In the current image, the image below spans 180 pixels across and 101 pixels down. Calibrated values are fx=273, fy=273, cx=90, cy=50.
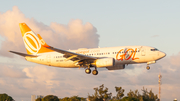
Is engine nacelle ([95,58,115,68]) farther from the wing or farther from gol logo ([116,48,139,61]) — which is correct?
gol logo ([116,48,139,61])

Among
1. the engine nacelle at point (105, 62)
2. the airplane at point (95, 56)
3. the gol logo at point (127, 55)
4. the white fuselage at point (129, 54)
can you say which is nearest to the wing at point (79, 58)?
the airplane at point (95, 56)

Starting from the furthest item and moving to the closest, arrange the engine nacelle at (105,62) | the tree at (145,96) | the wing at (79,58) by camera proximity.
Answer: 1. the tree at (145,96)
2. the wing at (79,58)
3. the engine nacelle at (105,62)

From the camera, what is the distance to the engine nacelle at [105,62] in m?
53.4

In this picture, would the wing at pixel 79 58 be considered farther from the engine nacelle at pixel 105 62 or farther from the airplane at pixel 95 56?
the engine nacelle at pixel 105 62

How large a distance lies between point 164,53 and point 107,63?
11.7 m

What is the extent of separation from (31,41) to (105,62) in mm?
20883

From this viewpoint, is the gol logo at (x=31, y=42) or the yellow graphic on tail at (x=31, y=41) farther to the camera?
the gol logo at (x=31, y=42)

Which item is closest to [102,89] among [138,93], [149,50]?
[138,93]

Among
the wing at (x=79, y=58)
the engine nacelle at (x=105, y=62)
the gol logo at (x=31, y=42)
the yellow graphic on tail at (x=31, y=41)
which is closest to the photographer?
the engine nacelle at (x=105, y=62)

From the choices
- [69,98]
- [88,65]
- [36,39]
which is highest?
[36,39]

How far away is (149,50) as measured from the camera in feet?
178

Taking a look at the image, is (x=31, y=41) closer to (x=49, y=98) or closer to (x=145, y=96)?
(x=145, y=96)

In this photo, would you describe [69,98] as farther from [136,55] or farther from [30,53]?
[136,55]

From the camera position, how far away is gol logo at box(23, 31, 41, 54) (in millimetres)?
63581
